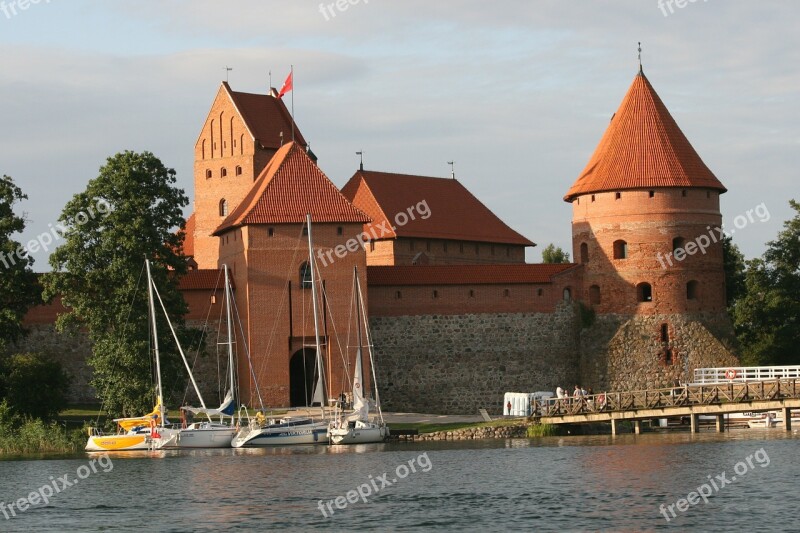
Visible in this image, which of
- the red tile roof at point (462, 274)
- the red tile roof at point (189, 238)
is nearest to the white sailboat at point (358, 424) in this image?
the red tile roof at point (462, 274)

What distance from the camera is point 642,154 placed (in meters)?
53.4

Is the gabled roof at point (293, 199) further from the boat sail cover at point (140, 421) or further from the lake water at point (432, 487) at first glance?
the lake water at point (432, 487)

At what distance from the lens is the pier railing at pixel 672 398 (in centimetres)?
4278

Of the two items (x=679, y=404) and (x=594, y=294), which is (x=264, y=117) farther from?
(x=679, y=404)

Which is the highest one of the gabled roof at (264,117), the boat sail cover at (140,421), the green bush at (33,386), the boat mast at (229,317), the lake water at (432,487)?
the gabled roof at (264,117)

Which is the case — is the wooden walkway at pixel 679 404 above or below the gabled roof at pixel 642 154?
below

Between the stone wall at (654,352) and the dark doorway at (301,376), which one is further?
the stone wall at (654,352)

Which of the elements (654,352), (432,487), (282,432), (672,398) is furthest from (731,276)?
(432,487)

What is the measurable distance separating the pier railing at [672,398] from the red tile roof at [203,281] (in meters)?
10.9

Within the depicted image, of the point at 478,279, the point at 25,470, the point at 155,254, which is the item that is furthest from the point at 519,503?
the point at 478,279

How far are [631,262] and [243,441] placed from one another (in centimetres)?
1548

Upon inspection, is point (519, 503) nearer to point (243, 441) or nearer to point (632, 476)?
point (632, 476)

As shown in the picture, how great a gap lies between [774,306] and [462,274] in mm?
11586

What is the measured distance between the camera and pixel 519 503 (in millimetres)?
30859
